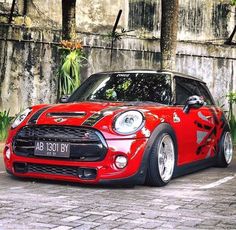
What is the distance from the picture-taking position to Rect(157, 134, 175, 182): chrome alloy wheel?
6582 millimetres

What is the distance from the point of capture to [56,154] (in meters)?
6.22

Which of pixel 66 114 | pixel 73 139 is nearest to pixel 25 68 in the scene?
pixel 66 114

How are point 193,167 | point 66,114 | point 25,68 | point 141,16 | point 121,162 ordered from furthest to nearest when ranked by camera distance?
1. point 141,16
2. point 25,68
3. point 193,167
4. point 66,114
5. point 121,162

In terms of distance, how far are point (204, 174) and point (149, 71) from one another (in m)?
1.70

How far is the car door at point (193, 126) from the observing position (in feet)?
23.1

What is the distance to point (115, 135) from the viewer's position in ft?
20.0

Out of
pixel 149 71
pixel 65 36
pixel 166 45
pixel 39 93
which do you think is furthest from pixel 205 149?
pixel 39 93

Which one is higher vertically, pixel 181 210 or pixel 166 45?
pixel 166 45

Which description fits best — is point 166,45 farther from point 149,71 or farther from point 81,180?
point 81,180

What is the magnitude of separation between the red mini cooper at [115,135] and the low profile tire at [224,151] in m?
1.03

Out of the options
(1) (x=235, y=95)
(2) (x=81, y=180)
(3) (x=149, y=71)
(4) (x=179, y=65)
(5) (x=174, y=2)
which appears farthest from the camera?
(4) (x=179, y=65)

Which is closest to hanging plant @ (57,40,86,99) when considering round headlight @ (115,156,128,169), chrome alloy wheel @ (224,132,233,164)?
chrome alloy wheel @ (224,132,233,164)

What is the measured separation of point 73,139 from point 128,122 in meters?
0.64

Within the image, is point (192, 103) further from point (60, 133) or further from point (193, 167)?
point (60, 133)
